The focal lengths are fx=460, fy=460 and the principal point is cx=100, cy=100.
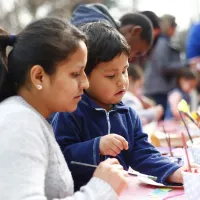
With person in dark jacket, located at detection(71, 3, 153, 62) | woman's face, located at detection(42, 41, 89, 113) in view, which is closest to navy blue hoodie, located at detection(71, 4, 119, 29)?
person in dark jacket, located at detection(71, 3, 153, 62)

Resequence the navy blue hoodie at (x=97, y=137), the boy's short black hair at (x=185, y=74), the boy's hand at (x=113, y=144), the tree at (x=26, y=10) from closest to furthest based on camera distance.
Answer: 1. the boy's hand at (x=113, y=144)
2. the navy blue hoodie at (x=97, y=137)
3. the boy's short black hair at (x=185, y=74)
4. the tree at (x=26, y=10)

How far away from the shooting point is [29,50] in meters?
1.00

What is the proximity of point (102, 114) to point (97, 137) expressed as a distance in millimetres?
116

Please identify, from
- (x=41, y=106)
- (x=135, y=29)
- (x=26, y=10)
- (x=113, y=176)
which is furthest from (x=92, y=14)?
(x=26, y=10)

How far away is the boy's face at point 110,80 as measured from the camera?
133 centimetres

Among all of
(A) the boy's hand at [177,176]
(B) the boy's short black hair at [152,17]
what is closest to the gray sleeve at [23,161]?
(A) the boy's hand at [177,176]

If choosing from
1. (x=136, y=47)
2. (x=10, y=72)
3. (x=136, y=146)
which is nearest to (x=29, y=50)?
(x=10, y=72)

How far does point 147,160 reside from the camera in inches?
55.3

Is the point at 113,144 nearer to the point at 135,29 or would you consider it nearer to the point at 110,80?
the point at 110,80

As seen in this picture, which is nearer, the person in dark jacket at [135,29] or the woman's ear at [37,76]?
the woman's ear at [37,76]

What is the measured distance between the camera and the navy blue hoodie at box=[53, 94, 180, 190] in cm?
127

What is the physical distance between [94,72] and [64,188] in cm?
45

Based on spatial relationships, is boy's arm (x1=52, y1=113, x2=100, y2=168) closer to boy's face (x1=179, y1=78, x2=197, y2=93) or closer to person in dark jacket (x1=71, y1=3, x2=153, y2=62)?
person in dark jacket (x1=71, y1=3, x2=153, y2=62)

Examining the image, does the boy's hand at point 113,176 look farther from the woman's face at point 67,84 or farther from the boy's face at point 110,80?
the boy's face at point 110,80
